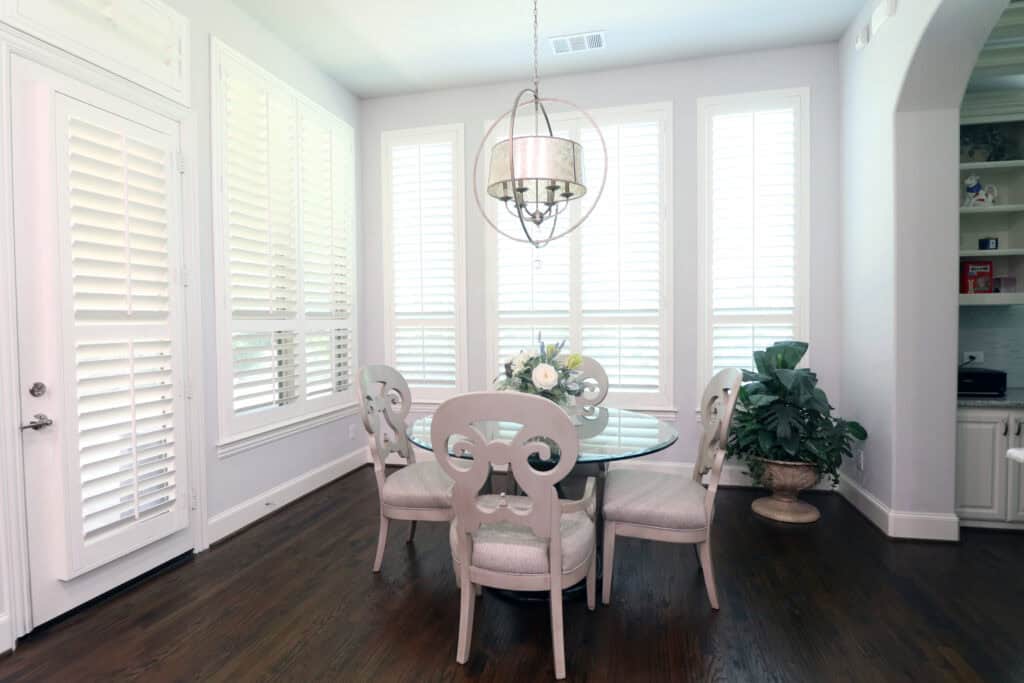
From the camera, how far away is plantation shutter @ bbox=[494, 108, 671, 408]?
4152mm

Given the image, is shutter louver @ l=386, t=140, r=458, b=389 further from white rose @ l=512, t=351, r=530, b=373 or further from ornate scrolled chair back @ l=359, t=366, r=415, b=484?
white rose @ l=512, t=351, r=530, b=373

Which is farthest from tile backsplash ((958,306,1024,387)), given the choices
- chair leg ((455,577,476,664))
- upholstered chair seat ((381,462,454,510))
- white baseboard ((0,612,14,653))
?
white baseboard ((0,612,14,653))

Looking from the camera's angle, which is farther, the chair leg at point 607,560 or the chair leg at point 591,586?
the chair leg at point 607,560

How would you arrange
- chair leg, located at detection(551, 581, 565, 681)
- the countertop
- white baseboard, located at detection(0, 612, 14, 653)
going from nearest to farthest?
1. chair leg, located at detection(551, 581, 565, 681)
2. white baseboard, located at detection(0, 612, 14, 653)
3. the countertop

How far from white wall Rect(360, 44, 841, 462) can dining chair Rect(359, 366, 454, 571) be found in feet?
5.40

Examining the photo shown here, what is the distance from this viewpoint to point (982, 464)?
3184 mm

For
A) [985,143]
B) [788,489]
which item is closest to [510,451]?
[788,489]

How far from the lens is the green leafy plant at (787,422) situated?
3350 mm

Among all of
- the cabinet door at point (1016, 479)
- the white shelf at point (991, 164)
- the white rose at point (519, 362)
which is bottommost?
the cabinet door at point (1016, 479)

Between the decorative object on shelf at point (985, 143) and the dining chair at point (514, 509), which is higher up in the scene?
the decorative object on shelf at point (985, 143)

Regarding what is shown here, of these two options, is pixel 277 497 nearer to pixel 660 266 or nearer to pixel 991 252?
pixel 660 266

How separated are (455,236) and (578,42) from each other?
171cm

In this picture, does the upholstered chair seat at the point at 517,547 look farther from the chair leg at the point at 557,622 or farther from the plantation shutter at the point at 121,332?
the plantation shutter at the point at 121,332

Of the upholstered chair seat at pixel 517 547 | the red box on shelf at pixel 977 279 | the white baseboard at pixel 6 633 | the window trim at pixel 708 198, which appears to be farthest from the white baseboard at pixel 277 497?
the red box on shelf at pixel 977 279
